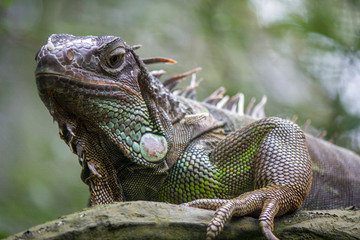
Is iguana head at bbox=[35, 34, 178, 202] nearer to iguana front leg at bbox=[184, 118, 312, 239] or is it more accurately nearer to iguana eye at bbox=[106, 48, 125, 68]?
iguana eye at bbox=[106, 48, 125, 68]

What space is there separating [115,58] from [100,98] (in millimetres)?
440

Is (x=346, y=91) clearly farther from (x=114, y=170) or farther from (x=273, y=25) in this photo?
(x=114, y=170)

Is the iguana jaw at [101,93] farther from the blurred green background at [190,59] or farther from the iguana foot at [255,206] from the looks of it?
the blurred green background at [190,59]

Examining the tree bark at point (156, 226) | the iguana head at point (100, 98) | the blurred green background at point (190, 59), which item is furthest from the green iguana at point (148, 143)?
the blurred green background at point (190, 59)

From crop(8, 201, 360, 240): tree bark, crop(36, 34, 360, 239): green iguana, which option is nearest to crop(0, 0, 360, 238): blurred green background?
crop(36, 34, 360, 239): green iguana

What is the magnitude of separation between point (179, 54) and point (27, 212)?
6.31m

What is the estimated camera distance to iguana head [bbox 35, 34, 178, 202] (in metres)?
3.05

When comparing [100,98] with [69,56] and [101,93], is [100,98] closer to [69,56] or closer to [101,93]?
[101,93]

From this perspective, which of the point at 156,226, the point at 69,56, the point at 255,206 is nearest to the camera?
the point at 156,226

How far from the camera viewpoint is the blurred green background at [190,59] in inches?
349

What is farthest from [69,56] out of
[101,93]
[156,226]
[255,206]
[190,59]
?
[190,59]

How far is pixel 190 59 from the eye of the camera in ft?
37.1

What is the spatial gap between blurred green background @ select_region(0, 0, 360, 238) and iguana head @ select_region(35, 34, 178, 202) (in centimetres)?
468

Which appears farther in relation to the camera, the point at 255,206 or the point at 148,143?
the point at 148,143
